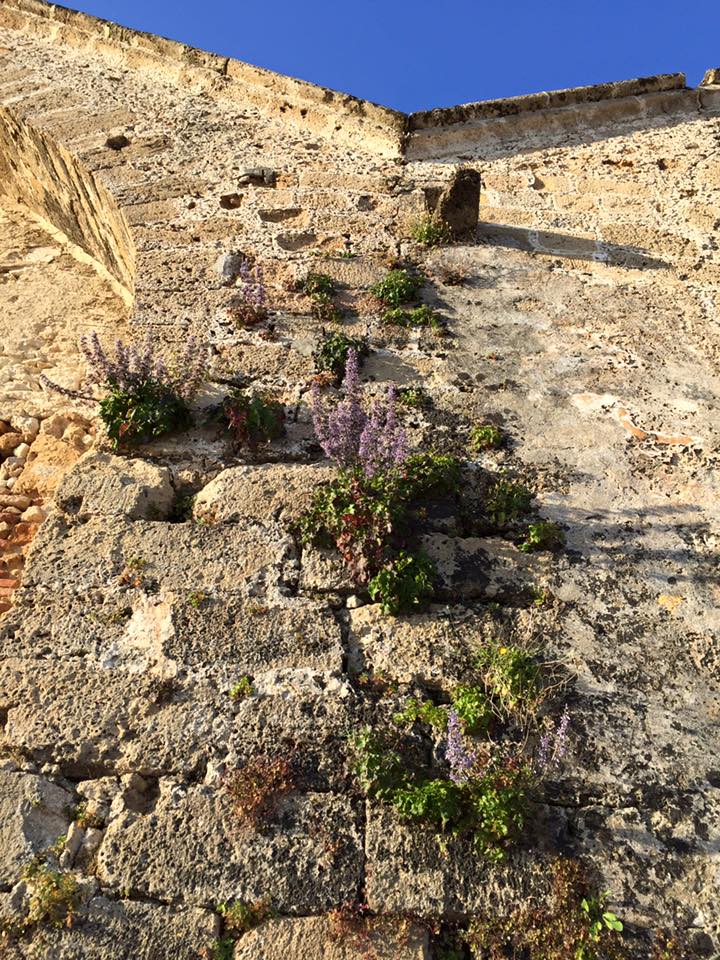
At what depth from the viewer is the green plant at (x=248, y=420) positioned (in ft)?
11.2

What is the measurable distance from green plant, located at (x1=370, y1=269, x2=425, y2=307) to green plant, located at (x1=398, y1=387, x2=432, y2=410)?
75cm

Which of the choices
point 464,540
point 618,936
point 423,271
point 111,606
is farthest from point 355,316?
point 618,936

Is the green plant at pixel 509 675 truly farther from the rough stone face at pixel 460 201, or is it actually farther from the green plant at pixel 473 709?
the rough stone face at pixel 460 201

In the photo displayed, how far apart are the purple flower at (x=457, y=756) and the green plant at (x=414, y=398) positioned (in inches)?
66.9

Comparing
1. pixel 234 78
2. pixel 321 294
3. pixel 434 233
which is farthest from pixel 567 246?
pixel 234 78

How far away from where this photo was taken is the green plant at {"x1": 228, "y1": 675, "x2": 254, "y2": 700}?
8.30 feet

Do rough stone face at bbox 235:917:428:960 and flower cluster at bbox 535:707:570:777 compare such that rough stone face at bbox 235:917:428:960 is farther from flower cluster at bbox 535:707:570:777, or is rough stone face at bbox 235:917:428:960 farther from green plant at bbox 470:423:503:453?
green plant at bbox 470:423:503:453

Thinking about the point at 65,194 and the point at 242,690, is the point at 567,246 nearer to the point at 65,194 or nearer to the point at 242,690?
the point at 242,690

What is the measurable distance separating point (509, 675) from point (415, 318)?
2.25 meters

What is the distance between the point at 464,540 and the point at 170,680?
130 cm

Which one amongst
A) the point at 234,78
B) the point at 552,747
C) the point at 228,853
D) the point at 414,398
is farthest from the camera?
the point at 234,78

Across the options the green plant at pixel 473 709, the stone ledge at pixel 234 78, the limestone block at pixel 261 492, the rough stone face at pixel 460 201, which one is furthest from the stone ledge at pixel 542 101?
the green plant at pixel 473 709

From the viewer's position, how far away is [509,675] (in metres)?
2.55

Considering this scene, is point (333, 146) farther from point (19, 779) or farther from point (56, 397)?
point (19, 779)
